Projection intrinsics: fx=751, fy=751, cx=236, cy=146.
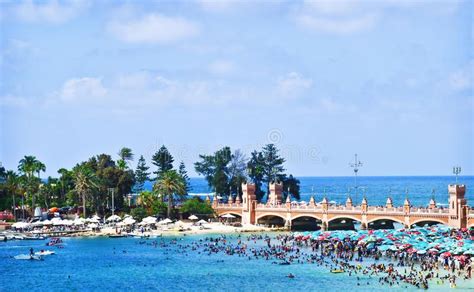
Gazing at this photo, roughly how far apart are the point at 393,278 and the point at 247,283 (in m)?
15.2

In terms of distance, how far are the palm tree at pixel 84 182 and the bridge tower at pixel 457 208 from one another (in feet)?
208

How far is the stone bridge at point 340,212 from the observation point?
106875 mm

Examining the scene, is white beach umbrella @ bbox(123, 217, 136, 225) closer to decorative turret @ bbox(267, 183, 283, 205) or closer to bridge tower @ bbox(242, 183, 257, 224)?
bridge tower @ bbox(242, 183, 257, 224)

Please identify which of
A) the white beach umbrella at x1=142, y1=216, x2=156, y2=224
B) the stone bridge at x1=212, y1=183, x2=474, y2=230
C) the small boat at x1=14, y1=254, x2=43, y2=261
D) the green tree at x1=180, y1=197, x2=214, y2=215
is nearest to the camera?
the small boat at x1=14, y1=254, x2=43, y2=261

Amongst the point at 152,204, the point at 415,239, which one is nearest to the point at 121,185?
the point at 152,204

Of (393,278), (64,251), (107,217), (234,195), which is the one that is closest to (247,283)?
(393,278)

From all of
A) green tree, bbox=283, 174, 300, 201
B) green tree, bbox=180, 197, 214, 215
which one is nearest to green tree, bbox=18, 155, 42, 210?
green tree, bbox=180, 197, 214, 215

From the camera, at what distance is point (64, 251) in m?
105

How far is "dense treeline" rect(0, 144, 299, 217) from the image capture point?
138 m

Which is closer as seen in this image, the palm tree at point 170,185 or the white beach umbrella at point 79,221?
the white beach umbrella at point 79,221

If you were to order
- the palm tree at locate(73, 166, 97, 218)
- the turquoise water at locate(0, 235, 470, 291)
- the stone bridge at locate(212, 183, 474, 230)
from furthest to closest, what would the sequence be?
the palm tree at locate(73, 166, 97, 218), the stone bridge at locate(212, 183, 474, 230), the turquoise water at locate(0, 235, 470, 291)

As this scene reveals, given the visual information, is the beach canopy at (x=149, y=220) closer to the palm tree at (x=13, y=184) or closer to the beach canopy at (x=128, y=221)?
the beach canopy at (x=128, y=221)

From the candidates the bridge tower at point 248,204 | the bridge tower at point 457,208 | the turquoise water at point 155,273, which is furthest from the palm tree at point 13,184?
the bridge tower at point 457,208

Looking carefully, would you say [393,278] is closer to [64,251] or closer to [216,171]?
[64,251]
